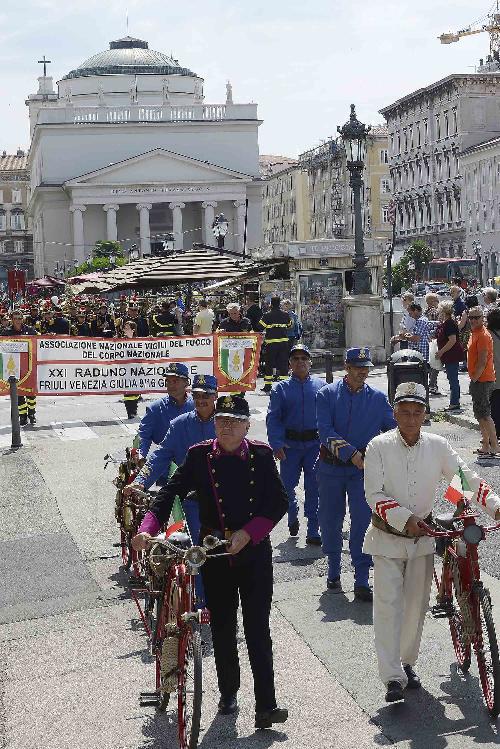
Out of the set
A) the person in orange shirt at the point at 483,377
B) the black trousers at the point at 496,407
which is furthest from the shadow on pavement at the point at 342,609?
the black trousers at the point at 496,407

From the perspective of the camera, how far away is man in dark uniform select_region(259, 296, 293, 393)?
2247 cm

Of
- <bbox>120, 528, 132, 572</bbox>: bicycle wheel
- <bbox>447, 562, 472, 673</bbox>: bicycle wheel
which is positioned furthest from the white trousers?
<bbox>120, 528, 132, 572</bbox>: bicycle wheel

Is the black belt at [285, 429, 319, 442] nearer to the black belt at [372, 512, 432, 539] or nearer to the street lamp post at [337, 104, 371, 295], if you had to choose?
the black belt at [372, 512, 432, 539]

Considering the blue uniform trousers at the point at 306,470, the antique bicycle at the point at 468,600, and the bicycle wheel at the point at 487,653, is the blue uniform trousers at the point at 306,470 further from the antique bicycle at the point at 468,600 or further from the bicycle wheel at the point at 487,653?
the bicycle wheel at the point at 487,653

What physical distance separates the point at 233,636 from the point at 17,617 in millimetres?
2858

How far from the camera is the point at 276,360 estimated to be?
22609mm

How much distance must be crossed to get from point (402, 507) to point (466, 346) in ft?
42.4

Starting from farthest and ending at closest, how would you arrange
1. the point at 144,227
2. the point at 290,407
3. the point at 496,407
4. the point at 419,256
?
the point at 144,227, the point at 419,256, the point at 496,407, the point at 290,407

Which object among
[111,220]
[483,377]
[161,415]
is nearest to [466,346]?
[483,377]

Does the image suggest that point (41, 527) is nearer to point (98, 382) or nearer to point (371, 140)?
point (98, 382)

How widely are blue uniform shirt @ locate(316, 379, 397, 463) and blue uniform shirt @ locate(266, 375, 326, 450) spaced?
1690 millimetres

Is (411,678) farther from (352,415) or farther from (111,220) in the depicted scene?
(111,220)

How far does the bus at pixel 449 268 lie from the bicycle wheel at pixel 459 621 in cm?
7482

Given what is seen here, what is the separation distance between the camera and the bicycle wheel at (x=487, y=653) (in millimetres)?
6230
